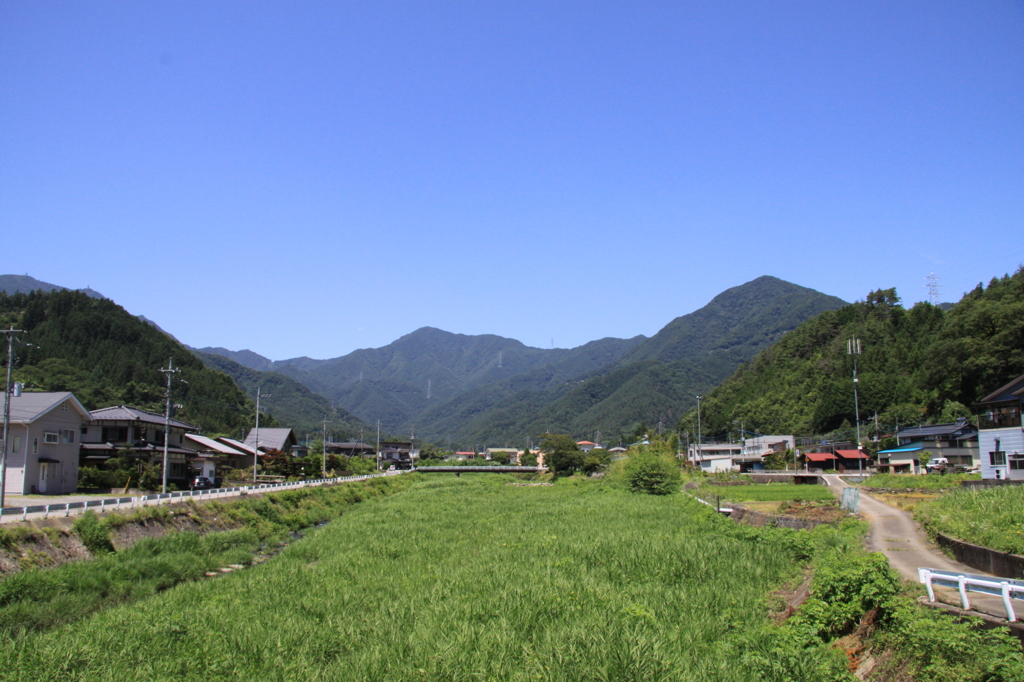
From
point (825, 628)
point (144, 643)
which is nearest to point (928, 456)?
point (825, 628)

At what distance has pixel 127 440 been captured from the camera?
153ft

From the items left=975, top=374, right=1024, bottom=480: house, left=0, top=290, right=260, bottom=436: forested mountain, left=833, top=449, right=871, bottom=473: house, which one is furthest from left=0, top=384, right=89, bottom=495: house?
left=833, top=449, right=871, bottom=473: house


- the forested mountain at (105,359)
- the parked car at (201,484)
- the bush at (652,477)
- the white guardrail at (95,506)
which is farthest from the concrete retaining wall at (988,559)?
the forested mountain at (105,359)

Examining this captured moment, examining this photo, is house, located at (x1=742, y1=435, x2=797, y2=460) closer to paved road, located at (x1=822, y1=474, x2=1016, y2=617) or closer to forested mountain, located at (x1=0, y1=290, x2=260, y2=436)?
paved road, located at (x1=822, y1=474, x2=1016, y2=617)

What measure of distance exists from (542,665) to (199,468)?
1984 inches

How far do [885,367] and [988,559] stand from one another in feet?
267

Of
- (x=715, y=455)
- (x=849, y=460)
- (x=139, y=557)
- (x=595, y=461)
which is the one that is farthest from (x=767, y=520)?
(x=715, y=455)

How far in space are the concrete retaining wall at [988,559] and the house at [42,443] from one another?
1361 inches

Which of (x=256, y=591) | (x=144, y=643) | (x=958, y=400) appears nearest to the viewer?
(x=144, y=643)

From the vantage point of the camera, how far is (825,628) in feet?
33.6

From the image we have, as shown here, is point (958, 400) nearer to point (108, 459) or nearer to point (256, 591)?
point (256, 591)

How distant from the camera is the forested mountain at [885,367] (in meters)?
55.8

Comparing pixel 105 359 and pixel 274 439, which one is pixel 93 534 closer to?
→ pixel 274 439

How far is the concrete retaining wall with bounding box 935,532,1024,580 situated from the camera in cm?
1050
